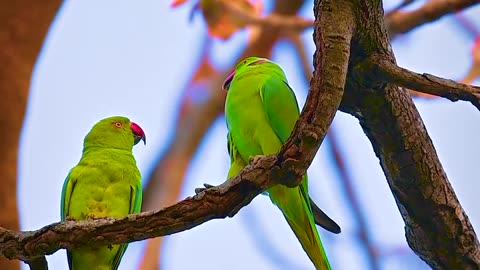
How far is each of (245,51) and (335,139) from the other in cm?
70

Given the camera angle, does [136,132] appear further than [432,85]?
Yes

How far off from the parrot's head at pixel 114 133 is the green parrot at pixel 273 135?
0.42 metres

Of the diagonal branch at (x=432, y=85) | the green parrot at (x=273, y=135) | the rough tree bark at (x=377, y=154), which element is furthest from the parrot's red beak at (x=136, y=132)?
the diagonal branch at (x=432, y=85)

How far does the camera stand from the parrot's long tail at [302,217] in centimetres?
168

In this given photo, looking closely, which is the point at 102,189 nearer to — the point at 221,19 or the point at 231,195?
the point at 231,195

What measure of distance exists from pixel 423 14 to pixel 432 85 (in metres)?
1.36

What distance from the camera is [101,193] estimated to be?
186 cm

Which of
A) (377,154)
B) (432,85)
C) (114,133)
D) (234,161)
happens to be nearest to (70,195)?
(114,133)

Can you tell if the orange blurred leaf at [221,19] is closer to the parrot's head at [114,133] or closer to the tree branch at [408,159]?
the parrot's head at [114,133]

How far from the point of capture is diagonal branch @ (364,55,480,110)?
1.57 meters

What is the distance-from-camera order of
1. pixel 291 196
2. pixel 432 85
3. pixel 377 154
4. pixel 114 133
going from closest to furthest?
pixel 432 85, pixel 291 196, pixel 377 154, pixel 114 133

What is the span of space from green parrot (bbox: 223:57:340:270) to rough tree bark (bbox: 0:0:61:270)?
0.73 metres

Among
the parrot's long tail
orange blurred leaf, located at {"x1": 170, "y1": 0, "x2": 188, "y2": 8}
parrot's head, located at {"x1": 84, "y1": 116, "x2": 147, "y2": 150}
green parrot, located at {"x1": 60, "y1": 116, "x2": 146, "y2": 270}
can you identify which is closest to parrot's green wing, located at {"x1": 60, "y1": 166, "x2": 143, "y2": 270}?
green parrot, located at {"x1": 60, "y1": 116, "x2": 146, "y2": 270}

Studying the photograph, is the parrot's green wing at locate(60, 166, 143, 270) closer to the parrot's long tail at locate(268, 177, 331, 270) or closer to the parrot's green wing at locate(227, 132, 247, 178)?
the parrot's green wing at locate(227, 132, 247, 178)
